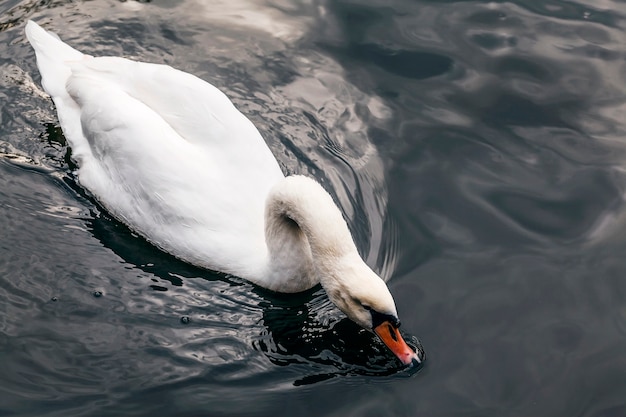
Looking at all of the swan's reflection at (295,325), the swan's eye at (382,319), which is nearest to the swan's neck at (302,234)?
the swan's reflection at (295,325)

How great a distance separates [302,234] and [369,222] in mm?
930

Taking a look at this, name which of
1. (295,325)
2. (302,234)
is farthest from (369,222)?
(295,325)

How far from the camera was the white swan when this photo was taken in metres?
7.14

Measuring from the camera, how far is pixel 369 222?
8.48 metres

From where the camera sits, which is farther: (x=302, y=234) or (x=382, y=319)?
(x=302, y=234)

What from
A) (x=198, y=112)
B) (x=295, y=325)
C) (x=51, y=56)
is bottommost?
(x=295, y=325)

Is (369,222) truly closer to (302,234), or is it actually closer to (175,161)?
(302,234)

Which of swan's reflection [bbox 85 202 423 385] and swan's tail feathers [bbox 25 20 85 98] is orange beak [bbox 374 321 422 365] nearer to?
swan's reflection [bbox 85 202 423 385]

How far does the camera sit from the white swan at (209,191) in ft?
23.4

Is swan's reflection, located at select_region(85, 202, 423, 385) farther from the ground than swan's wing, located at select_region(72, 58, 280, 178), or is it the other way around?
swan's wing, located at select_region(72, 58, 280, 178)

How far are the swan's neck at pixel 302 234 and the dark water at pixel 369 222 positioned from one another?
0.25 metres

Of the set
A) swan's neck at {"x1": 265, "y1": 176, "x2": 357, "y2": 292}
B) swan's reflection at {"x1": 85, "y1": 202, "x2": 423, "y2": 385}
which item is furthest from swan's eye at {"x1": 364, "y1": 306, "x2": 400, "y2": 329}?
swan's neck at {"x1": 265, "y1": 176, "x2": 357, "y2": 292}

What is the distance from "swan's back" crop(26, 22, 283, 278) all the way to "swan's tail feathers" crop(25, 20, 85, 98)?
1.51 feet

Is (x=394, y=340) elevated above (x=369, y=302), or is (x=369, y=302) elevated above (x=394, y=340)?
(x=369, y=302)
